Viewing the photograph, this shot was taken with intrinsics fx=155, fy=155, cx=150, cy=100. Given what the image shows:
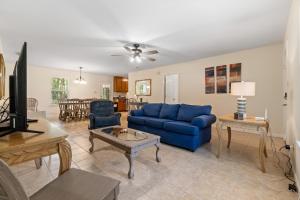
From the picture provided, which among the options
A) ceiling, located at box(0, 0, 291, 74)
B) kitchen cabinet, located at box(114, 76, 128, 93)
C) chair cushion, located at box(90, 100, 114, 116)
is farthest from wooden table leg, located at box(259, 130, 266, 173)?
kitchen cabinet, located at box(114, 76, 128, 93)

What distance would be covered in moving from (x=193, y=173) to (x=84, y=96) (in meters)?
7.92

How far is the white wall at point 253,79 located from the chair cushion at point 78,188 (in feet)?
15.2

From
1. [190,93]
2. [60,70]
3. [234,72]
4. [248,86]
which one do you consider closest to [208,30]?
[248,86]

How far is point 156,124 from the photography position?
3539 millimetres

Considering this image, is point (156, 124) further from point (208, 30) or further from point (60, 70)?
point (60, 70)

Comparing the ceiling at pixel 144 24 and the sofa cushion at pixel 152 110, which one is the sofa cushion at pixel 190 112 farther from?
the ceiling at pixel 144 24

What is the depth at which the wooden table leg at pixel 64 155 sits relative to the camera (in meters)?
1.14

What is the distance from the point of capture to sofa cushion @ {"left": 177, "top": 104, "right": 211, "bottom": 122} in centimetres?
349

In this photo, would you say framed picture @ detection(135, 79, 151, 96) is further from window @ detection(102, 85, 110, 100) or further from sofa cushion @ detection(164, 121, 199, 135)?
sofa cushion @ detection(164, 121, 199, 135)

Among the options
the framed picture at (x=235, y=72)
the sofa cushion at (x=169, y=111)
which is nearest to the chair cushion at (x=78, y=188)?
the sofa cushion at (x=169, y=111)

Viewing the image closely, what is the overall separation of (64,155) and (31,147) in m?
0.24

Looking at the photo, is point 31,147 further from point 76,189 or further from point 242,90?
point 242,90

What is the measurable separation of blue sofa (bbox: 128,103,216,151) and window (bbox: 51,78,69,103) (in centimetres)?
525

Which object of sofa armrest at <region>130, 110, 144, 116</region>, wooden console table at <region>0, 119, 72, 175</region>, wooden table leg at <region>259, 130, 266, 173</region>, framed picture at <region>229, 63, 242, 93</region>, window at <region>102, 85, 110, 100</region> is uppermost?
framed picture at <region>229, 63, 242, 93</region>
